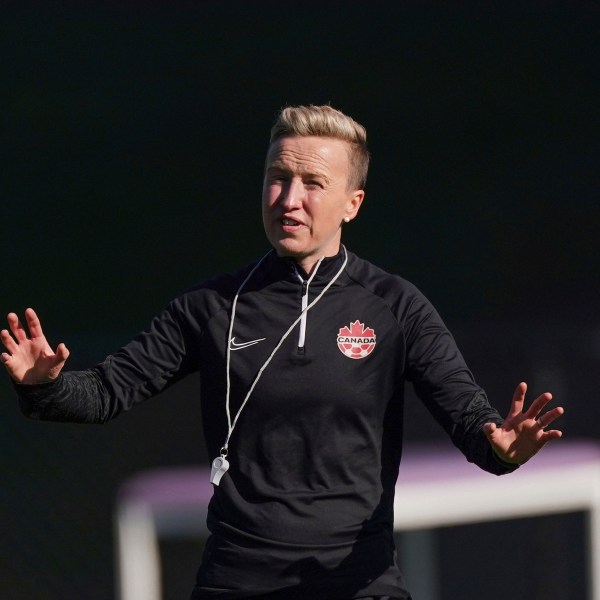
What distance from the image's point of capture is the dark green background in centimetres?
1364

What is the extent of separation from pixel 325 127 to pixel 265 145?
12546 mm

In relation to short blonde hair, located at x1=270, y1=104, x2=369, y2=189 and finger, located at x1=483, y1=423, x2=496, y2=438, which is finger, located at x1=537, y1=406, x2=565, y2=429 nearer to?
finger, located at x1=483, y1=423, x2=496, y2=438

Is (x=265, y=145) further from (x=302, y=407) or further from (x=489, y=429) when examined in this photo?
(x=489, y=429)

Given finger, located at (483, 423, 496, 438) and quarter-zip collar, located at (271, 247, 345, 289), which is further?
quarter-zip collar, located at (271, 247, 345, 289)

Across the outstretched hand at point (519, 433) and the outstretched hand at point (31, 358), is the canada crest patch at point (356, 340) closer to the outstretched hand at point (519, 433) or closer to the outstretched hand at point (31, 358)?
the outstretched hand at point (519, 433)

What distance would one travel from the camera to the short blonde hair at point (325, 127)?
10.6ft

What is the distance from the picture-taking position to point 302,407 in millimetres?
3023

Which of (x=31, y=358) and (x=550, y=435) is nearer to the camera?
(x=550, y=435)

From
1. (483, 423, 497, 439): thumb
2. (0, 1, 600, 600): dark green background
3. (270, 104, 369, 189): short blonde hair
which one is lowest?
(483, 423, 497, 439): thumb

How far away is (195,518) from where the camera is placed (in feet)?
16.0

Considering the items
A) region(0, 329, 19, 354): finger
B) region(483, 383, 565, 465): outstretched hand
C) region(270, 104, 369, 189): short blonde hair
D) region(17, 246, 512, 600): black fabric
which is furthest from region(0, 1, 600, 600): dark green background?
region(0, 329, 19, 354): finger

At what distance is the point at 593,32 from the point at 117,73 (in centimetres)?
638

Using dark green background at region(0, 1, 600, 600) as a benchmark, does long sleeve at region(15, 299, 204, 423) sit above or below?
below

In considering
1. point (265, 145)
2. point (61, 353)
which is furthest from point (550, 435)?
point (265, 145)
